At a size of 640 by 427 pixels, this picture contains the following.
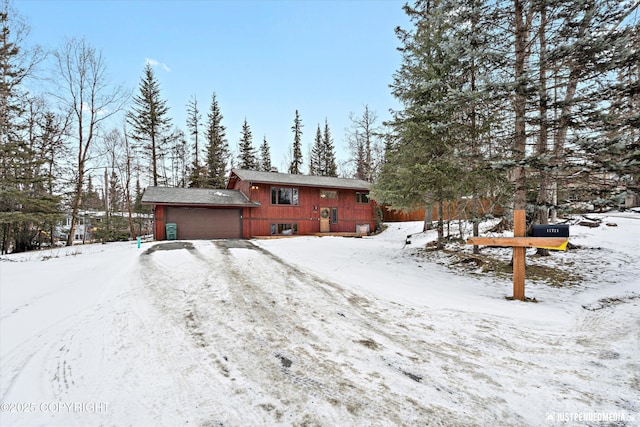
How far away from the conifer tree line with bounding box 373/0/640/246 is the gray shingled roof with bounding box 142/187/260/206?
1089 cm

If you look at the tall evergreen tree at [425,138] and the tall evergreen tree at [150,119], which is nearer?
the tall evergreen tree at [425,138]

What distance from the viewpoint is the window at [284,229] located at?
17.5 metres

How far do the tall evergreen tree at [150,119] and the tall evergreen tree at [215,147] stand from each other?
4.60m

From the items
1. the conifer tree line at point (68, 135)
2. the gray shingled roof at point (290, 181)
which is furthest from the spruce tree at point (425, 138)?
the conifer tree line at point (68, 135)

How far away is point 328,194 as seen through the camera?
18922mm

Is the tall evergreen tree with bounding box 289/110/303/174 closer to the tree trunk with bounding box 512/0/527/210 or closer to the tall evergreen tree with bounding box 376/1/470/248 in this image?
the tall evergreen tree with bounding box 376/1/470/248

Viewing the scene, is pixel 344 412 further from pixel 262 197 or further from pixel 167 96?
pixel 167 96

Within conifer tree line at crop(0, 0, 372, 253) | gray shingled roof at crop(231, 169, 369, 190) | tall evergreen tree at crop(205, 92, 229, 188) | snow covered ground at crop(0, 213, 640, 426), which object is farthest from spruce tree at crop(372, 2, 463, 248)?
tall evergreen tree at crop(205, 92, 229, 188)

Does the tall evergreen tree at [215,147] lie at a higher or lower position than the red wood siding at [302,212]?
higher

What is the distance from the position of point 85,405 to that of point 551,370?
4089 mm

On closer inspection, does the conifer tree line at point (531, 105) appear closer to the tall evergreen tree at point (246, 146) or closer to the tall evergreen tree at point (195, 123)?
the tall evergreen tree at point (246, 146)

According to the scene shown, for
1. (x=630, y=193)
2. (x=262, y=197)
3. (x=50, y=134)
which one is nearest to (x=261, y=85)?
(x=262, y=197)

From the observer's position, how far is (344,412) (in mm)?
1868

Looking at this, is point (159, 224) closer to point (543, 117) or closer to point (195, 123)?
point (543, 117)
